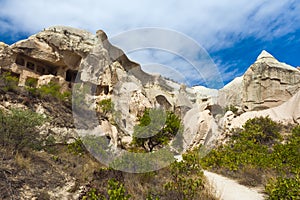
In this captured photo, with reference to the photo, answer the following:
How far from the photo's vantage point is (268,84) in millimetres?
21281

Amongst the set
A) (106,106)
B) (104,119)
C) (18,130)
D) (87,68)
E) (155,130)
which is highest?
(87,68)

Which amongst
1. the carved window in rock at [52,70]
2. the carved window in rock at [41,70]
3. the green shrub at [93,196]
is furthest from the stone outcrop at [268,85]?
the green shrub at [93,196]

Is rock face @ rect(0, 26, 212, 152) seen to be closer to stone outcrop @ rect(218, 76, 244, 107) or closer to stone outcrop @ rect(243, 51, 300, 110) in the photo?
stone outcrop @ rect(243, 51, 300, 110)

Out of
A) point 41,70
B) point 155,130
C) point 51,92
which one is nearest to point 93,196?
point 155,130

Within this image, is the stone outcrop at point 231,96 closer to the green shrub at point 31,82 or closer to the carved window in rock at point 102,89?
the carved window in rock at point 102,89

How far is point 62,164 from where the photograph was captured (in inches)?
236

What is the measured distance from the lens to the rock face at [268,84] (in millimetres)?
20781

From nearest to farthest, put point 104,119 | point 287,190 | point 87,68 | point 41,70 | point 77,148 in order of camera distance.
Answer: point 287,190, point 77,148, point 104,119, point 41,70, point 87,68

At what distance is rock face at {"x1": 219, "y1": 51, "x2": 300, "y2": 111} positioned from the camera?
2078cm

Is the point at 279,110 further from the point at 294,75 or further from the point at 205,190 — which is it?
the point at 205,190

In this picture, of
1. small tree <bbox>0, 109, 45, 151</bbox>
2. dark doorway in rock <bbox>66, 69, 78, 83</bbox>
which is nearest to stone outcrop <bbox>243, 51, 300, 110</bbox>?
dark doorway in rock <bbox>66, 69, 78, 83</bbox>

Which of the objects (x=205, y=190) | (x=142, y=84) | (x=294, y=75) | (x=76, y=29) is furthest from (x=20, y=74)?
(x=294, y=75)

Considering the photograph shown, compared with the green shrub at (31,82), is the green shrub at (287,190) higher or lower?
lower

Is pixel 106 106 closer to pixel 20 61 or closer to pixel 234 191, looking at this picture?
pixel 20 61
